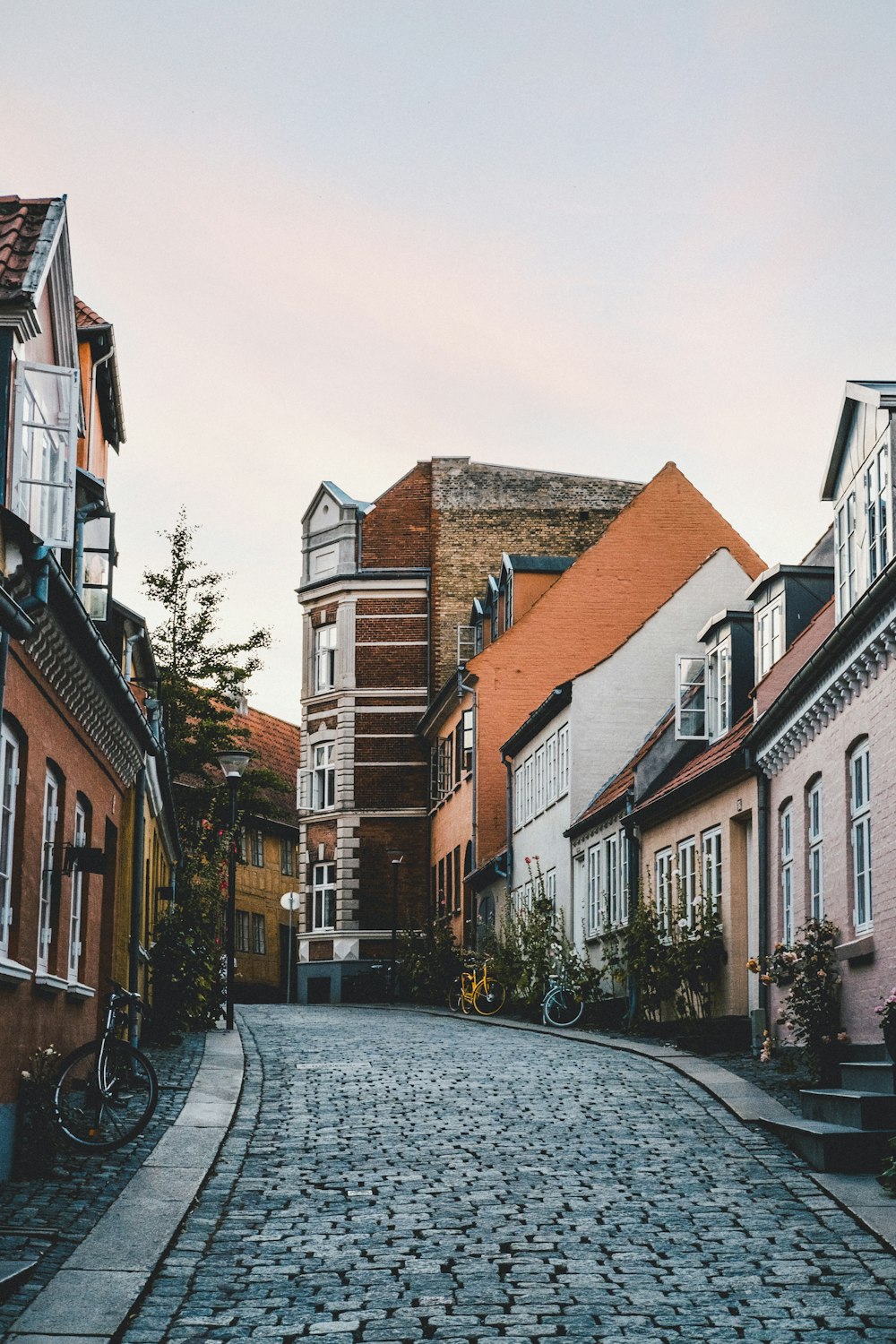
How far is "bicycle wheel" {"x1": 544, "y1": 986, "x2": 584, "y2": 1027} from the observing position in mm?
27125

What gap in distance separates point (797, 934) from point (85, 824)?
6.96 m

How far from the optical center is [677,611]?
A: 32.4 m

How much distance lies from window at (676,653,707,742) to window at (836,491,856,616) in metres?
8.88

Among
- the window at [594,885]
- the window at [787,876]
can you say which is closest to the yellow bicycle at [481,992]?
the window at [594,885]

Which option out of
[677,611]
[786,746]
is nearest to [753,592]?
[786,746]

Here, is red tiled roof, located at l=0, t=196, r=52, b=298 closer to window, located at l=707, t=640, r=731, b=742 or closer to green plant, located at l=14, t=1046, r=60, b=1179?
green plant, located at l=14, t=1046, r=60, b=1179

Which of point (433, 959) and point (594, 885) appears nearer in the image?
point (594, 885)

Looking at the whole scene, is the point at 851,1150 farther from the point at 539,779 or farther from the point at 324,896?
the point at 324,896

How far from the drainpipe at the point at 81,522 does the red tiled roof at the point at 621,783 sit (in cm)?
1242

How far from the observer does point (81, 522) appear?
1669 cm

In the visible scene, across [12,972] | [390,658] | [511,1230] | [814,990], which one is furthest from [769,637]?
[390,658]

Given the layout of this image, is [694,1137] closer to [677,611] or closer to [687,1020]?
[687,1020]

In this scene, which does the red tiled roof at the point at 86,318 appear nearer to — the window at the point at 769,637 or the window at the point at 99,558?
the window at the point at 99,558

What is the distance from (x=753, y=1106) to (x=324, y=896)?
37.2 m
